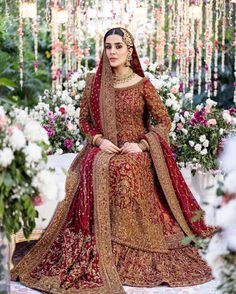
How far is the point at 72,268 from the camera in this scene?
4398mm

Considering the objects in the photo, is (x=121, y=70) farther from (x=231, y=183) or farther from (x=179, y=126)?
(x=231, y=183)

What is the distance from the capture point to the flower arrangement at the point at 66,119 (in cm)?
618

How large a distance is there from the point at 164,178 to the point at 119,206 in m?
0.34

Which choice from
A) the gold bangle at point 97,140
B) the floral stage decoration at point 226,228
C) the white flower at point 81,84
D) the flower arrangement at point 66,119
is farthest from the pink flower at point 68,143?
the floral stage decoration at point 226,228

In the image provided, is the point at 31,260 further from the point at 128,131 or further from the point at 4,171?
the point at 4,171

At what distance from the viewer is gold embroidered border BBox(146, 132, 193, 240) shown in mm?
4801

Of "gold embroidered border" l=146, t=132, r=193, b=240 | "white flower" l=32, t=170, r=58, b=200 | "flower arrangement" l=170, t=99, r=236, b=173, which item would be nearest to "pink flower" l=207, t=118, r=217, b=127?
"flower arrangement" l=170, t=99, r=236, b=173

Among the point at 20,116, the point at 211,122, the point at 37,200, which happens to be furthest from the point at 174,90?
the point at 37,200

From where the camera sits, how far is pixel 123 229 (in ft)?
15.1

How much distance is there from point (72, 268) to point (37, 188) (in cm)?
122

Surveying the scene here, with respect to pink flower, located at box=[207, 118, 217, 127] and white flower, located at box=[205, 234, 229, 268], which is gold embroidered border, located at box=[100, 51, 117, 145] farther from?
white flower, located at box=[205, 234, 229, 268]

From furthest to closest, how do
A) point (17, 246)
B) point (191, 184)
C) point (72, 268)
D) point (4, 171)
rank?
point (191, 184)
point (17, 246)
point (72, 268)
point (4, 171)

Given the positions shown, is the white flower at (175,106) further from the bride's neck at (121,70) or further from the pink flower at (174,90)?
the bride's neck at (121,70)

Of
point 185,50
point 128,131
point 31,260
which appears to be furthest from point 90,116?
point 185,50
